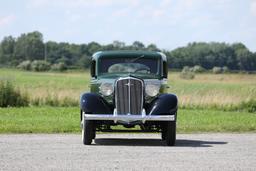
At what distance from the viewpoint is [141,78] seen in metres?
17.9

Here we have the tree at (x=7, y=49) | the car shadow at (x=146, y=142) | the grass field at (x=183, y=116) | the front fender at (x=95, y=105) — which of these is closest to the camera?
the front fender at (x=95, y=105)

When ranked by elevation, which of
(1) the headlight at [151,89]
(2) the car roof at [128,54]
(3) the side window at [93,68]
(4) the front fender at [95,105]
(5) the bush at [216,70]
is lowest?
(5) the bush at [216,70]

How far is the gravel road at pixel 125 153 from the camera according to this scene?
12.9m

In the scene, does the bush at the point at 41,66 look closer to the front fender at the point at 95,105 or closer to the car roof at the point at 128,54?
the car roof at the point at 128,54

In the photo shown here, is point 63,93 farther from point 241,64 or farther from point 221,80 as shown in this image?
point 241,64

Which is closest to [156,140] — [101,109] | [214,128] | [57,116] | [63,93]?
[101,109]

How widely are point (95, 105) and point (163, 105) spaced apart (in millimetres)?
1603

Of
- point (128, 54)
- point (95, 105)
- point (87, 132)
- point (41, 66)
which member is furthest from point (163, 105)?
point (41, 66)

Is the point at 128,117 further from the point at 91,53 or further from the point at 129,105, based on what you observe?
the point at 91,53

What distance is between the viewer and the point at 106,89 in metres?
18.0

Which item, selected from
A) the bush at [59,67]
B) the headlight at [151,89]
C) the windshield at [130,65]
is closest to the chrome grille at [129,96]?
the headlight at [151,89]

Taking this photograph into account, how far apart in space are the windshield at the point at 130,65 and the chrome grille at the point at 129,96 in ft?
5.52

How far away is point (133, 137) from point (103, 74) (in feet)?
7.31

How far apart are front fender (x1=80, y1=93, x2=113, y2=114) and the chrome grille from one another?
29 cm
